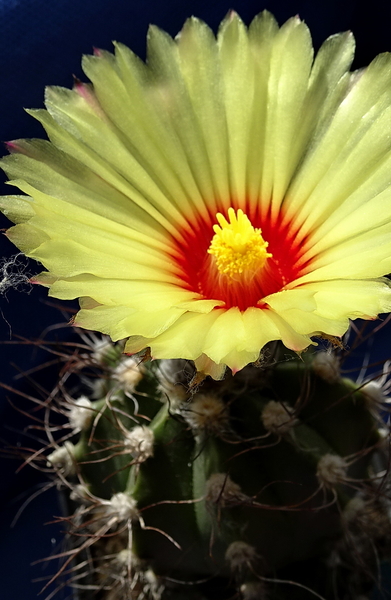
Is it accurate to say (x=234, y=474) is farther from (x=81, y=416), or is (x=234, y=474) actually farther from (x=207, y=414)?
(x=81, y=416)

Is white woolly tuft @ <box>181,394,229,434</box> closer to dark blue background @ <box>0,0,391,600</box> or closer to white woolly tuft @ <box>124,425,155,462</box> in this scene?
white woolly tuft @ <box>124,425,155,462</box>

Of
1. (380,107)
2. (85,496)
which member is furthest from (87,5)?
(85,496)

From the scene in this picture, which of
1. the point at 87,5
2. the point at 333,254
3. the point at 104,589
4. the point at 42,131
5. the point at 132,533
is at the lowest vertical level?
the point at 104,589

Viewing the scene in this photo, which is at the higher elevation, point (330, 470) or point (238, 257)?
point (238, 257)

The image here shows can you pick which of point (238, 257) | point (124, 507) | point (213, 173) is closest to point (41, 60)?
point (213, 173)

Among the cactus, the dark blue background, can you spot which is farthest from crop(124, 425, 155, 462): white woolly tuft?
the dark blue background

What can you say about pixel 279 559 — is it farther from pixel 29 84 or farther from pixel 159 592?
pixel 29 84

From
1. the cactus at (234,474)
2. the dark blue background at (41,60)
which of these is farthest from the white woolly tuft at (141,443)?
the dark blue background at (41,60)
